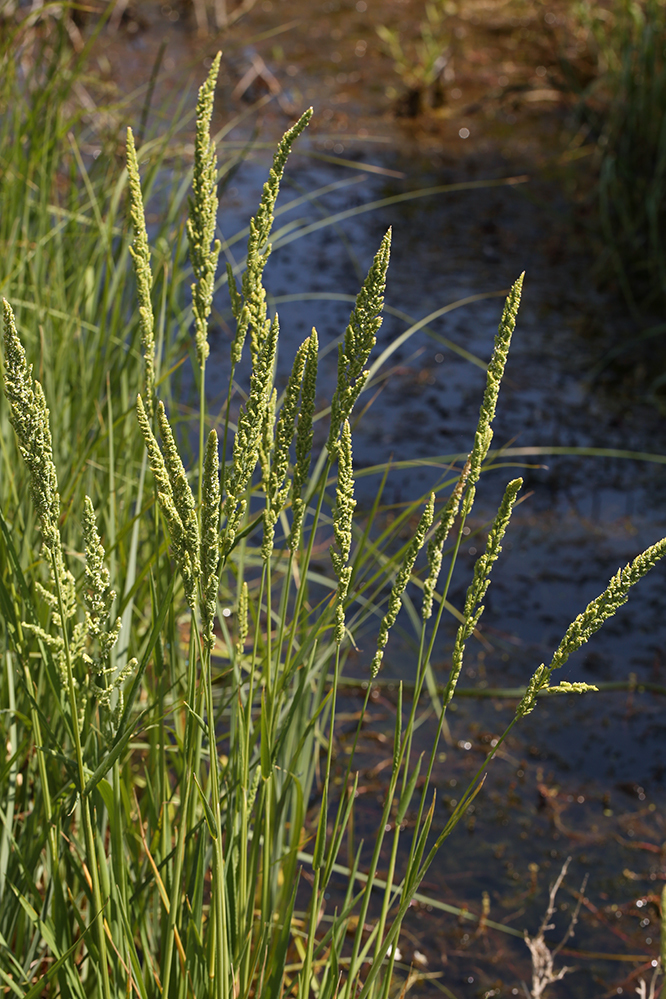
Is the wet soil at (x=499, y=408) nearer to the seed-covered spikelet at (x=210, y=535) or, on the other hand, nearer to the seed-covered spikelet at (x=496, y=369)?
the seed-covered spikelet at (x=496, y=369)

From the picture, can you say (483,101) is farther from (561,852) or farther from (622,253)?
(561,852)

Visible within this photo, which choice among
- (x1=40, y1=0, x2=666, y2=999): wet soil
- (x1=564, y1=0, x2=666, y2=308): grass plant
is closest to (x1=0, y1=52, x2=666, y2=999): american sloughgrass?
(x1=40, y1=0, x2=666, y2=999): wet soil

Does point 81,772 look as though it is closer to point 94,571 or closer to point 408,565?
point 94,571

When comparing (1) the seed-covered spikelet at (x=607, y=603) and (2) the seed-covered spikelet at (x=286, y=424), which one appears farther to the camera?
(2) the seed-covered spikelet at (x=286, y=424)

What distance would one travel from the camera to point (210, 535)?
0.77 metres

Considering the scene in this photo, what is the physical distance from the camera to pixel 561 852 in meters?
2.18

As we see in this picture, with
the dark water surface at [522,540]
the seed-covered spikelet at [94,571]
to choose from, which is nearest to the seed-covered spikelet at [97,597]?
the seed-covered spikelet at [94,571]

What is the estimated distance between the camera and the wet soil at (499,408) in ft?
6.94

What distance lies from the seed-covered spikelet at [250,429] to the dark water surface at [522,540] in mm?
860

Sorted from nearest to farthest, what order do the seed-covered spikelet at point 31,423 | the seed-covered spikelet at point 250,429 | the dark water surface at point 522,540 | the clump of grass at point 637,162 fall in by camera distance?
the seed-covered spikelet at point 31,423, the seed-covered spikelet at point 250,429, the dark water surface at point 522,540, the clump of grass at point 637,162

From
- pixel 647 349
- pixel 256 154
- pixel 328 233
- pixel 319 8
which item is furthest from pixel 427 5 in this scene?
pixel 647 349

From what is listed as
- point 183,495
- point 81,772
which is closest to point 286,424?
point 183,495

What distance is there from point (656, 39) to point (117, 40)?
3.94 m

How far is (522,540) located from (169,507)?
252cm
